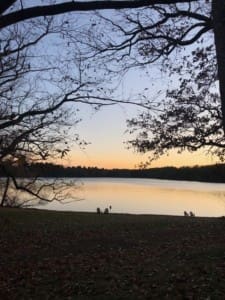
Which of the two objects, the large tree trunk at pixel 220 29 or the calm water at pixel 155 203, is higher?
the large tree trunk at pixel 220 29

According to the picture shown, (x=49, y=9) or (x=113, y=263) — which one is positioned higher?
(x=49, y=9)

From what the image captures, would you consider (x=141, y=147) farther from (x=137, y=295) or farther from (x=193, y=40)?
(x=137, y=295)

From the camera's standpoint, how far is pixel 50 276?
10.4 m

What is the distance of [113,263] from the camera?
1110 cm

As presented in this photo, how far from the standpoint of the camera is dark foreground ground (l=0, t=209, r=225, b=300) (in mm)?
8758

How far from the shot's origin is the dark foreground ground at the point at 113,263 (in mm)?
8758

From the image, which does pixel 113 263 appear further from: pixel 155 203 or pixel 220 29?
pixel 155 203

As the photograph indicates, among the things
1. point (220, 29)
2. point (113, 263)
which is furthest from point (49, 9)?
point (113, 263)

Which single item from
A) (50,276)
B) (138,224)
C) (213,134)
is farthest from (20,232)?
(213,134)

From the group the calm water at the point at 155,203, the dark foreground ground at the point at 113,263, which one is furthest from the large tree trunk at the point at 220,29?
the calm water at the point at 155,203

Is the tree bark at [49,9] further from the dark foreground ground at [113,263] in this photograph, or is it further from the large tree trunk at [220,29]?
the dark foreground ground at [113,263]

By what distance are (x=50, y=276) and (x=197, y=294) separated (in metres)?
3.37

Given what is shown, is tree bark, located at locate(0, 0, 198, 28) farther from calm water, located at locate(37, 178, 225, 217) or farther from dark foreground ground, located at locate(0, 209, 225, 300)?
calm water, located at locate(37, 178, 225, 217)

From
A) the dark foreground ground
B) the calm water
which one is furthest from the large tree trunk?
the calm water
